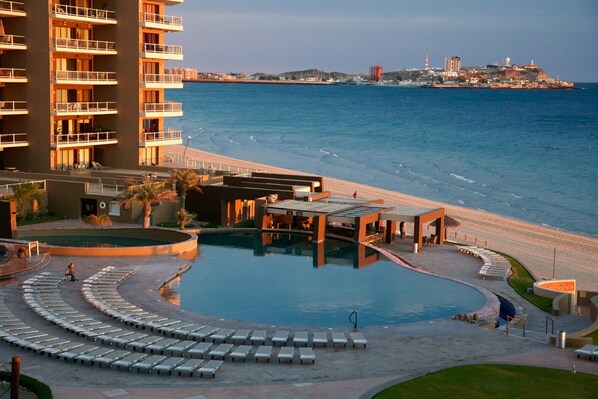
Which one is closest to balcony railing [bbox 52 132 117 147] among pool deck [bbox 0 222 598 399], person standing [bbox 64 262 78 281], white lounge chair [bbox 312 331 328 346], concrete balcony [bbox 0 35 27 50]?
concrete balcony [bbox 0 35 27 50]

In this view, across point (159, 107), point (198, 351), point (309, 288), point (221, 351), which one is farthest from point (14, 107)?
point (221, 351)

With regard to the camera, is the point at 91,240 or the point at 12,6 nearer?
the point at 91,240

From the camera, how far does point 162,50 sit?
6888 cm

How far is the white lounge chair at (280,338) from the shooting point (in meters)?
29.5

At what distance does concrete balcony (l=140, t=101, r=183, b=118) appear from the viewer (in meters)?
67.7

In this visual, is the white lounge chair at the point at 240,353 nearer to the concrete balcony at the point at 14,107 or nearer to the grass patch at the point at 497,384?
the grass patch at the point at 497,384

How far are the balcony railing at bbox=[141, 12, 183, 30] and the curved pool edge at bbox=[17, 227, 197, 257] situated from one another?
21720 mm

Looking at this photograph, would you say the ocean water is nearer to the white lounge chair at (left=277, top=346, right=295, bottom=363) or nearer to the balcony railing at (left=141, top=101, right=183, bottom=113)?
the balcony railing at (left=141, top=101, right=183, bottom=113)

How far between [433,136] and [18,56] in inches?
Answer: 4283

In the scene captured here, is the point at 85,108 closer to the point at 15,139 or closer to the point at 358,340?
the point at 15,139

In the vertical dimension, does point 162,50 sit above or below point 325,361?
above

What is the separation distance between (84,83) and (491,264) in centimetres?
3401

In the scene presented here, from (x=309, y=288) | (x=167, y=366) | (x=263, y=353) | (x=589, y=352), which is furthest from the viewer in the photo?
(x=309, y=288)

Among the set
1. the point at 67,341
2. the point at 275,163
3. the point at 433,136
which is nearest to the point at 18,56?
the point at 67,341
